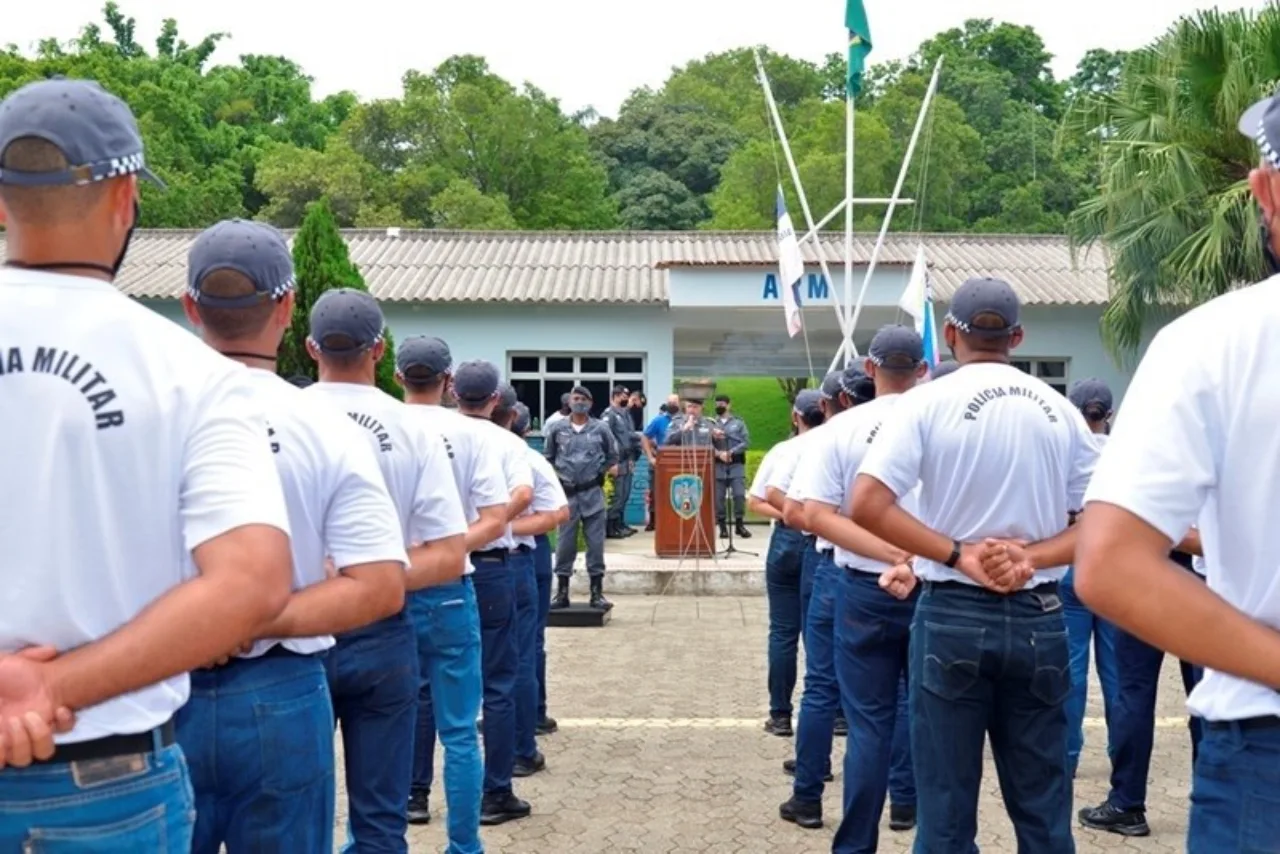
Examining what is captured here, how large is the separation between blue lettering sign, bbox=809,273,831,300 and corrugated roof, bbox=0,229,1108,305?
385mm

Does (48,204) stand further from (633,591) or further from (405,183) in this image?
(405,183)

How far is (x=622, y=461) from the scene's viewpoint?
1930cm

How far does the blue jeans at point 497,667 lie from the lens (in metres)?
6.70

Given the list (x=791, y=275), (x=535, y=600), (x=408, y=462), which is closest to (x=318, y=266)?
(x=791, y=275)

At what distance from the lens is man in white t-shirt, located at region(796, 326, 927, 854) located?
218 inches

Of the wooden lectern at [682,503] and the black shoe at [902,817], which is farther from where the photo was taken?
the wooden lectern at [682,503]

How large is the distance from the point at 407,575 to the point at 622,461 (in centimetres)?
1466

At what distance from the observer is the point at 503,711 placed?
6707 millimetres

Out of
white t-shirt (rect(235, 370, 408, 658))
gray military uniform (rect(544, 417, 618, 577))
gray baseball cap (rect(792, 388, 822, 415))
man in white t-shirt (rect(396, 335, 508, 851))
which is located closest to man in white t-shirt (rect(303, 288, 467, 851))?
man in white t-shirt (rect(396, 335, 508, 851))

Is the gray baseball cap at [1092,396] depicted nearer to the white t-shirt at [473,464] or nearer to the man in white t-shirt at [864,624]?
the man in white t-shirt at [864,624]

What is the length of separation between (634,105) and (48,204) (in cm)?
6316

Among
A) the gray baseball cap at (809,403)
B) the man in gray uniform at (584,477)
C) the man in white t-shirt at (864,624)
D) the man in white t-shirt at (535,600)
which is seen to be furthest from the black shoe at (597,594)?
the man in white t-shirt at (864,624)

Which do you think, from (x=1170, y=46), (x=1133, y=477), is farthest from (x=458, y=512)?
(x=1170, y=46)

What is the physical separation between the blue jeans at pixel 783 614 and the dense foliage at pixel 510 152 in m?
31.0
